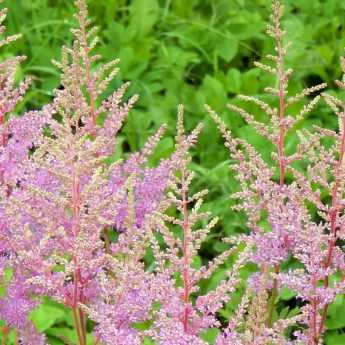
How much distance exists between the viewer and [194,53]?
6.18 m

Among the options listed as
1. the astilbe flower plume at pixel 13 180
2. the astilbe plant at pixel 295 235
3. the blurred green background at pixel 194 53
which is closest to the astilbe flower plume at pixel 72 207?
the astilbe flower plume at pixel 13 180

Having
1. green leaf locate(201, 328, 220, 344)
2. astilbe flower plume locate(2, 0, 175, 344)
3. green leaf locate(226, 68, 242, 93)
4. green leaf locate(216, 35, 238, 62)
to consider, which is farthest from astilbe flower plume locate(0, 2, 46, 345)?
green leaf locate(216, 35, 238, 62)

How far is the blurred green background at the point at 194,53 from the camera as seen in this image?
5.41m

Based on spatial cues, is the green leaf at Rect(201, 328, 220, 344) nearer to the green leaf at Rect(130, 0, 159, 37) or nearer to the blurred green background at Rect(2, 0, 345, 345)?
the blurred green background at Rect(2, 0, 345, 345)

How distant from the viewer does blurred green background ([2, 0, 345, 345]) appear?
213 inches

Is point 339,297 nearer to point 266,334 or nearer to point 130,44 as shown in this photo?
point 266,334

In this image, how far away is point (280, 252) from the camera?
263cm

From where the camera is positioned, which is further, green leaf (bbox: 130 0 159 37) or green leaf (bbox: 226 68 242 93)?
green leaf (bbox: 130 0 159 37)

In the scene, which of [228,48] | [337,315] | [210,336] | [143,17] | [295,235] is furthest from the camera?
[143,17]

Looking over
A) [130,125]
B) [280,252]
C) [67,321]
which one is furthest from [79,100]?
[130,125]

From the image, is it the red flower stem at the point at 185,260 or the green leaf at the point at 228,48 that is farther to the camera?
the green leaf at the point at 228,48

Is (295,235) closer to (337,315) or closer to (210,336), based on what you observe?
(210,336)

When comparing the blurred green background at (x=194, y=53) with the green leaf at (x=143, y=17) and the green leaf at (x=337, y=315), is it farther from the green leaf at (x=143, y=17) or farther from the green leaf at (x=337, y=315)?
the green leaf at (x=337, y=315)

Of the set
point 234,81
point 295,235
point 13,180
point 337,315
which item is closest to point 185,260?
point 295,235
